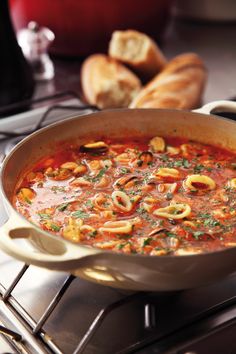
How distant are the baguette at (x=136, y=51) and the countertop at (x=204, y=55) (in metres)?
0.21

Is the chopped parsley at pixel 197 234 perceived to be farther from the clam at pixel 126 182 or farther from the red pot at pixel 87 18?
the red pot at pixel 87 18

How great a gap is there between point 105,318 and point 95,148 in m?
0.50

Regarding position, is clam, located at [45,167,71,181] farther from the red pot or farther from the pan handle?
the red pot

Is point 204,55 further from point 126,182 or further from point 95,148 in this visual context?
point 126,182

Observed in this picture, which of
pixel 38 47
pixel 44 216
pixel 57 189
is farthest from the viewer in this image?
pixel 38 47

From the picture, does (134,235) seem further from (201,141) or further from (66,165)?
(201,141)

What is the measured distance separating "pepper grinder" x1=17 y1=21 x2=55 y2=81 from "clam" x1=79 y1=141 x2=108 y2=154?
85cm

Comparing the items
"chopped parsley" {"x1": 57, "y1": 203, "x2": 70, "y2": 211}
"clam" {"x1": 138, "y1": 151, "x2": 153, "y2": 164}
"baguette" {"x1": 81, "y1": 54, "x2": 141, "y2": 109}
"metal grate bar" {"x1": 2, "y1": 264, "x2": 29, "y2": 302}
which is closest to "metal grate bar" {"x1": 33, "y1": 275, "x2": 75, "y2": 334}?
"metal grate bar" {"x1": 2, "y1": 264, "x2": 29, "y2": 302}

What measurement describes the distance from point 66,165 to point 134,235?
33cm

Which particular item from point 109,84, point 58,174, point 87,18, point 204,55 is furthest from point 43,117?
point 204,55

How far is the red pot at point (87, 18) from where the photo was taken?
7.41 feet

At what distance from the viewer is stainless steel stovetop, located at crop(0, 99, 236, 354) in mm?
1100

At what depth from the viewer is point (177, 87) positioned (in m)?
1.94

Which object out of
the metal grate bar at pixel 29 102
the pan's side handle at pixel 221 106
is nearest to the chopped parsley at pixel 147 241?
the pan's side handle at pixel 221 106
